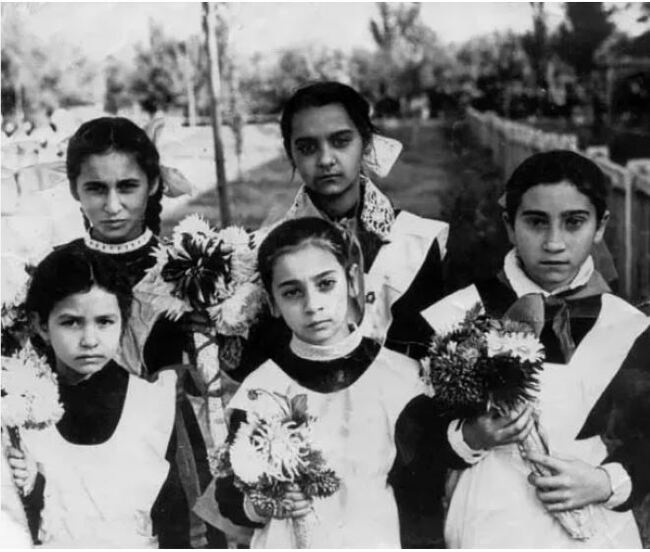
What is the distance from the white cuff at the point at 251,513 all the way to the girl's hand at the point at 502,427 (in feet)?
2.63

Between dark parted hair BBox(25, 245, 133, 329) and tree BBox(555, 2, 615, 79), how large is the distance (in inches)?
68.8

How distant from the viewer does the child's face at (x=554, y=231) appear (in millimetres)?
3156

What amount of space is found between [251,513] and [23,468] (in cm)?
88

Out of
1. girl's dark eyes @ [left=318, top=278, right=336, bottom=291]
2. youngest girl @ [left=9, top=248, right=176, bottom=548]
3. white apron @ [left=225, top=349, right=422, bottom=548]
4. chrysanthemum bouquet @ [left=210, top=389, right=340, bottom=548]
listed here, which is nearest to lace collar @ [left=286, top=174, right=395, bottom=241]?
girl's dark eyes @ [left=318, top=278, right=336, bottom=291]

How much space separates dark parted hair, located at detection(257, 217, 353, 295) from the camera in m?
3.22

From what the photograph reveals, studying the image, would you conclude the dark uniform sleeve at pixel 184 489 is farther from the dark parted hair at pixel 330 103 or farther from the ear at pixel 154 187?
the dark parted hair at pixel 330 103

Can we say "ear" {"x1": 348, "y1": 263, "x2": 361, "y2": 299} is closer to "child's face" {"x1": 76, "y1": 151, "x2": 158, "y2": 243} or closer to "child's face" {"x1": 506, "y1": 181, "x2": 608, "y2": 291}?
"child's face" {"x1": 506, "y1": 181, "x2": 608, "y2": 291}

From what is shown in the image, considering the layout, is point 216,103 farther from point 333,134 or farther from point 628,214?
point 628,214

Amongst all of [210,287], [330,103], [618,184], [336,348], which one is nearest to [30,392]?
[210,287]

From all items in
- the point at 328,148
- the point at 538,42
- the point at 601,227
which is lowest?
the point at 601,227

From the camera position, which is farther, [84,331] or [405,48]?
[84,331]

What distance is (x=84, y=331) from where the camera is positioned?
3.38 m

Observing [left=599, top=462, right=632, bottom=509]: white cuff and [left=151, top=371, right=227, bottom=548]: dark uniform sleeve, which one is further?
[left=151, top=371, right=227, bottom=548]: dark uniform sleeve

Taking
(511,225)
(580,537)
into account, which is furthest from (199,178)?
(580,537)
